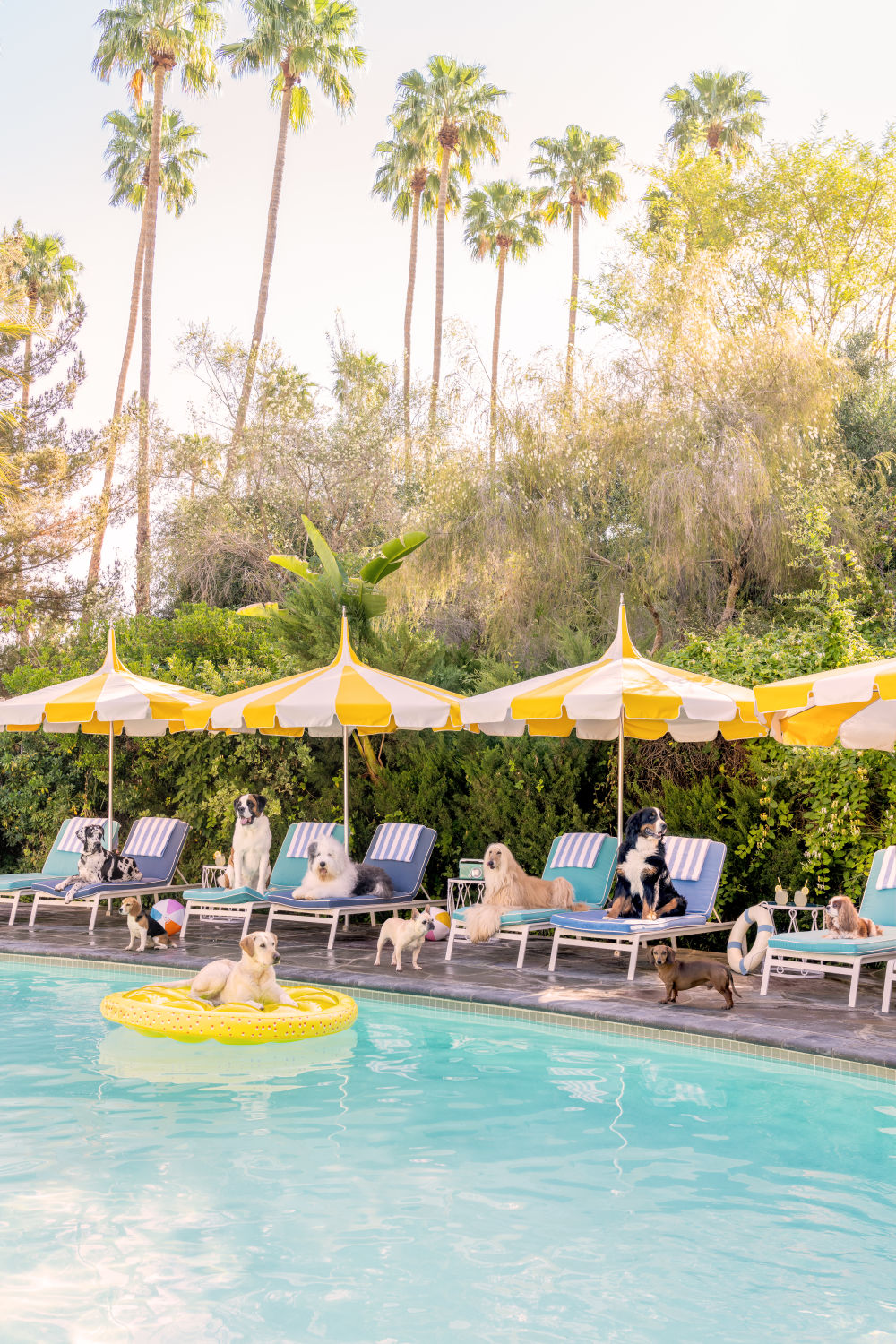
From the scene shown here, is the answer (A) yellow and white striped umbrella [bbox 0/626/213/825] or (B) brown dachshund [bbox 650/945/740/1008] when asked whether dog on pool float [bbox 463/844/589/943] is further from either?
(A) yellow and white striped umbrella [bbox 0/626/213/825]

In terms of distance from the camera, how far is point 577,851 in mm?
11148

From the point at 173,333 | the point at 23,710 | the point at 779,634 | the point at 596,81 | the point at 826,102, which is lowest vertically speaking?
the point at 23,710

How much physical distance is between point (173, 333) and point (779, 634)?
63.8 ft

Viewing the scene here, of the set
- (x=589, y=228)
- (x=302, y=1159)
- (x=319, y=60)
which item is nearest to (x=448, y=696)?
(x=302, y=1159)

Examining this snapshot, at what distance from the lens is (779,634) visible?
532 inches

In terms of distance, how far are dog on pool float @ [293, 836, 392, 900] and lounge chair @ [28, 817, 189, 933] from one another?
6.16 feet

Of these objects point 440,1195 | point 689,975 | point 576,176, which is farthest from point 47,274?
point 440,1195

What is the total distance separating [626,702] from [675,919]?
181 centimetres

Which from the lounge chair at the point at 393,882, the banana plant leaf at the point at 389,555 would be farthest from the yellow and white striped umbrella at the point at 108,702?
the banana plant leaf at the point at 389,555

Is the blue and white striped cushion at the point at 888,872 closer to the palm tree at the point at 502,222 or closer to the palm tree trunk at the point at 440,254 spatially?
the palm tree trunk at the point at 440,254

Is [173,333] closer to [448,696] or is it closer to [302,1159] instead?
[448,696]

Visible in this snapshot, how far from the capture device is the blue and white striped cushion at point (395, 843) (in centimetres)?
1198

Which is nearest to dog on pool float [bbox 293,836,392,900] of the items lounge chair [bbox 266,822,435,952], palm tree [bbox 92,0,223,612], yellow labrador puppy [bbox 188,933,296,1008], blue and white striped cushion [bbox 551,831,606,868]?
lounge chair [bbox 266,822,435,952]

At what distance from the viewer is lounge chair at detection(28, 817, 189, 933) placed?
1200 centimetres
